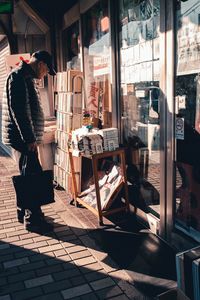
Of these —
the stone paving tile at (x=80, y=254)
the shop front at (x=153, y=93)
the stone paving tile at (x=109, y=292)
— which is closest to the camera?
the stone paving tile at (x=109, y=292)

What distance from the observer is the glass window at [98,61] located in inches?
194

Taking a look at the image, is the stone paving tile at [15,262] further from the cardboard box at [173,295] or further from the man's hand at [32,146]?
the cardboard box at [173,295]

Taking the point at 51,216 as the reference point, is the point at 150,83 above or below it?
above

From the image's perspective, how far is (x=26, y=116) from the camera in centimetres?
402

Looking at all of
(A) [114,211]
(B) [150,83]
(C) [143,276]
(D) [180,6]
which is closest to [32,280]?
(C) [143,276]

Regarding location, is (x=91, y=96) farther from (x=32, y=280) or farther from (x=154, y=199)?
(x=32, y=280)

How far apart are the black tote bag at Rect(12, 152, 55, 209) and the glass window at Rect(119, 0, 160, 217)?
1119 millimetres

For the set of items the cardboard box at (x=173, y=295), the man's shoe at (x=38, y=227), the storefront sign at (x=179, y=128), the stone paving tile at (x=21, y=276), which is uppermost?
the storefront sign at (x=179, y=128)

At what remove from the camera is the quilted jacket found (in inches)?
156

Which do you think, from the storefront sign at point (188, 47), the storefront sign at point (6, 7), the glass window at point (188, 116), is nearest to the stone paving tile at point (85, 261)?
the glass window at point (188, 116)

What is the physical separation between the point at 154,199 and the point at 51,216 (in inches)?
57.7

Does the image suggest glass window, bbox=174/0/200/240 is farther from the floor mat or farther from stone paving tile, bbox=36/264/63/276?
stone paving tile, bbox=36/264/63/276

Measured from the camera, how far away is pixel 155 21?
3773mm

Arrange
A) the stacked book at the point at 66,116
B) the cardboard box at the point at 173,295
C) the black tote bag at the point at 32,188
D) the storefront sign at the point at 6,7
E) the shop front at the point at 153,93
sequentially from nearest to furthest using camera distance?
the cardboard box at the point at 173,295
the shop front at the point at 153,93
the black tote bag at the point at 32,188
the stacked book at the point at 66,116
the storefront sign at the point at 6,7
